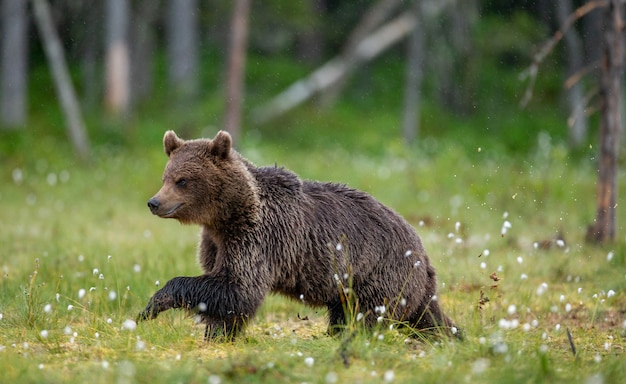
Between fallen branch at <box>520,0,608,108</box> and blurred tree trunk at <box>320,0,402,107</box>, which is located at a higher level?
blurred tree trunk at <box>320,0,402,107</box>

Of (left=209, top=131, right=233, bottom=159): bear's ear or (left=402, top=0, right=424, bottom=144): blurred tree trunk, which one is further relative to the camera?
(left=402, top=0, right=424, bottom=144): blurred tree trunk

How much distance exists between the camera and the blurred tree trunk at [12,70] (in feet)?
64.1

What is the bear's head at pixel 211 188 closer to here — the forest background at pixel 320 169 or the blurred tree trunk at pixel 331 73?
the forest background at pixel 320 169

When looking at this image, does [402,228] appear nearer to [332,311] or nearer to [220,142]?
[332,311]

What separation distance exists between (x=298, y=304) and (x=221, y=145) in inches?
83.5

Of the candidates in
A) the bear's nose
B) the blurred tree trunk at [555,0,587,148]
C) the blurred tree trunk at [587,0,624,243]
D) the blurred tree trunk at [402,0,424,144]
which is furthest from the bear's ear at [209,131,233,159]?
the blurred tree trunk at [555,0,587,148]

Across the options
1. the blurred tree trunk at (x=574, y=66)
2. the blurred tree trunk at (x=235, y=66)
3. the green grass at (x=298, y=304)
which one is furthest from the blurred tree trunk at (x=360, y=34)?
the blurred tree trunk at (x=235, y=66)

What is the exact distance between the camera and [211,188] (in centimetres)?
598

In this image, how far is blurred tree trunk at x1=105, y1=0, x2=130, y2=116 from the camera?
20547 millimetres

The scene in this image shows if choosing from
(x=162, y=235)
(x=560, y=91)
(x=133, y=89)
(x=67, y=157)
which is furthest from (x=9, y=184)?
(x=560, y=91)

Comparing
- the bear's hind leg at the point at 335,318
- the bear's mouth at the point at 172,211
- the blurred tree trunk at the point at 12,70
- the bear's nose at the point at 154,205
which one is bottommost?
the bear's hind leg at the point at 335,318

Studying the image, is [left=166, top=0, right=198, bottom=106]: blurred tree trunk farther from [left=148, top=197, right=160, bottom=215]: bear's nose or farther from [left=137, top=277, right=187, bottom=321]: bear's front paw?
[left=137, top=277, right=187, bottom=321]: bear's front paw

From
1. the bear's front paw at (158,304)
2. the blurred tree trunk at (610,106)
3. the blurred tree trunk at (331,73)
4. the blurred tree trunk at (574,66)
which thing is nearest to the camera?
the bear's front paw at (158,304)

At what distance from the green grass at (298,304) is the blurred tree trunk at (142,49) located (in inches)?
256
